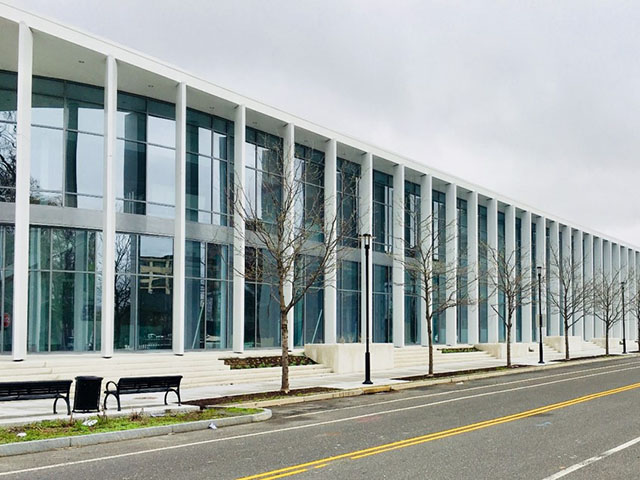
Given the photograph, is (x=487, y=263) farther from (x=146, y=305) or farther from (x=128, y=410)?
(x=128, y=410)

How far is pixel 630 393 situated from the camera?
23281 millimetres

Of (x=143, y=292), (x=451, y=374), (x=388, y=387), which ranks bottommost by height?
(x=451, y=374)

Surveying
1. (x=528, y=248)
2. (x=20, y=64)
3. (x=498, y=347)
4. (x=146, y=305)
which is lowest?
(x=498, y=347)

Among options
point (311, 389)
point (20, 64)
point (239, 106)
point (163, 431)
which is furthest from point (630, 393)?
point (20, 64)

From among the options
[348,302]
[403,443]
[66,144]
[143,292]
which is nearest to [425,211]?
[348,302]

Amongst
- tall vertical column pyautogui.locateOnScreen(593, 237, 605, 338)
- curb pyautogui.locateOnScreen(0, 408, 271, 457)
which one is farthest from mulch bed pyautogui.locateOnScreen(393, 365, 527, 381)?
tall vertical column pyautogui.locateOnScreen(593, 237, 605, 338)

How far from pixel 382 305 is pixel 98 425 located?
32565 mm

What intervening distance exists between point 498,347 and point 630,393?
2514 cm

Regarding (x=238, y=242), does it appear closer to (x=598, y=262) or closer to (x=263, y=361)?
(x=263, y=361)

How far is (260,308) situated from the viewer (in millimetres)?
35875

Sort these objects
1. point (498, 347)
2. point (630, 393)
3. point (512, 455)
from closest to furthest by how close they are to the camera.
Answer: point (512, 455)
point (630, 393)
point (498, 347)

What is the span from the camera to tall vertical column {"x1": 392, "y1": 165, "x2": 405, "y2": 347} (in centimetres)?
4334

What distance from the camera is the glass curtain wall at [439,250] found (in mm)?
50031

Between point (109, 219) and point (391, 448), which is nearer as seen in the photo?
point (391, 448)
